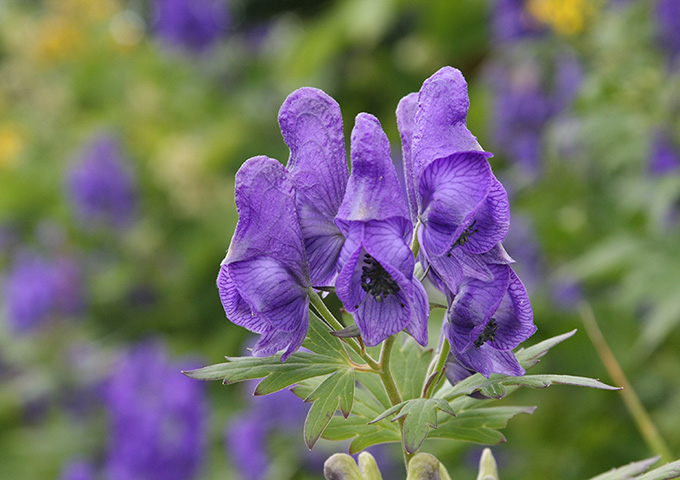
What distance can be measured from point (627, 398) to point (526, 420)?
1.05 m

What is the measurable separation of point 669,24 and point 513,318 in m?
1.18

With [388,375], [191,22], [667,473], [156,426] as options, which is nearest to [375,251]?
[388,375]

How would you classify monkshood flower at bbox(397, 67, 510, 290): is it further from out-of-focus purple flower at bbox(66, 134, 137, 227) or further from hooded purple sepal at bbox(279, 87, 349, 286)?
out-of-focus purple flower at bbox(66, 134, 137, 227)

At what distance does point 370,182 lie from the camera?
514 millimetres

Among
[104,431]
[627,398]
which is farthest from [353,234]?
[104,431]

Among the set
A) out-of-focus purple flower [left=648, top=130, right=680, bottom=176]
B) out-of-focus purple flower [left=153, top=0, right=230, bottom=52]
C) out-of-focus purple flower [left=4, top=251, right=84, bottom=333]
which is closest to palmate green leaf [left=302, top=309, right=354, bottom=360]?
out-of-focus purple flower [left=648, top=130, right=680, bottom=176]

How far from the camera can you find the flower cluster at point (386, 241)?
1.66 feet

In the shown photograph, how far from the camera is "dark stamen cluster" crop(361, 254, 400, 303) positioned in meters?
0.51

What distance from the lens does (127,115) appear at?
378 cm

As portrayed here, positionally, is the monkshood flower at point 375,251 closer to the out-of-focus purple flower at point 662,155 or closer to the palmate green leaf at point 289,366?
the palmate green leaf at point 289,366

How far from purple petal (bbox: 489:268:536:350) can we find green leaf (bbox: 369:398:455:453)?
0.21 ft

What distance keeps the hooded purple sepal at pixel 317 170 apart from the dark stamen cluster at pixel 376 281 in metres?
0.04

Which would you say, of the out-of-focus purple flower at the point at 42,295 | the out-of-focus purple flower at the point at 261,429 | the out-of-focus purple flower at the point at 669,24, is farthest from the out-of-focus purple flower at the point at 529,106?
the out-of-focus purple flower at the point at 42,295

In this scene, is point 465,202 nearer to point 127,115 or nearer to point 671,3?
point 671,3
